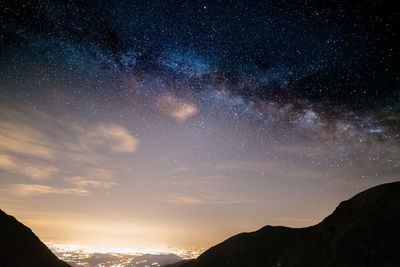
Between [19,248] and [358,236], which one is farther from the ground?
[358,236]

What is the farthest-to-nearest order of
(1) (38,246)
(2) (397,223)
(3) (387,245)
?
1. (1) (38,246)
2. (2) (397,223)
3. (3) (387,245)

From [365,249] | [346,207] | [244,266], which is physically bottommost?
[244,266]

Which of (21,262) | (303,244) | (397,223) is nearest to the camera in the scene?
(397,223)

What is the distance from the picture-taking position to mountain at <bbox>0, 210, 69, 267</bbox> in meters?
56.0

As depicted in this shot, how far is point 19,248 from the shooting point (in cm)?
6134

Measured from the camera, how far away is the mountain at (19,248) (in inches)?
2205

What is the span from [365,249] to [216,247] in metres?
55.2

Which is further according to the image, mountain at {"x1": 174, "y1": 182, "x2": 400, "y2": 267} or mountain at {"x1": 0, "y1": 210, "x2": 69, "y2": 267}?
mountain at {"x1": 0, "y1": 210, "x2": 69, "y2": 267}

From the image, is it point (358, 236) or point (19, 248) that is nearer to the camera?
point (358, 236)

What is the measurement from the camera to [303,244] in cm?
4894

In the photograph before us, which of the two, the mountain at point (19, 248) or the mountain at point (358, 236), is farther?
the mountain at point (19, 248)

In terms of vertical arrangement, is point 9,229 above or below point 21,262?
above

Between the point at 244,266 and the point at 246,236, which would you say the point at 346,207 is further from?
the point at 246,236

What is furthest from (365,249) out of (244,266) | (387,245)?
(244,266)
